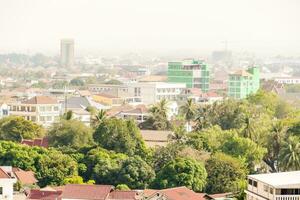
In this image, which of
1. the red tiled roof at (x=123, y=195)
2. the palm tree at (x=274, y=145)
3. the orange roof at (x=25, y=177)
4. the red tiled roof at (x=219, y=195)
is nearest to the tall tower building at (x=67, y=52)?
the palm tree at (x=274, y=145)

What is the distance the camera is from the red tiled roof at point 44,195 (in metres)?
29.4

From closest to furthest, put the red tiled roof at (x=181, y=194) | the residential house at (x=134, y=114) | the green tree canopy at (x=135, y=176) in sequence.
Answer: the red tiled roof at (x=181, y=194) → the green tree canopy at (x=135, y=176) → the residential house at (x=134, y=114)

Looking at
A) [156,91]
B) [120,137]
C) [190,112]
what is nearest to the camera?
[120,137]

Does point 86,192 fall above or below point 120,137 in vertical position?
below

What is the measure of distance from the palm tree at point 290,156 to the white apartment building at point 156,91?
36.9 m

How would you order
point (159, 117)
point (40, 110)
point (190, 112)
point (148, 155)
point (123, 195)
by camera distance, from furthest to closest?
point (40, 110), point (190, 112), point (159, 117), point (148, 155), point (123, 195)

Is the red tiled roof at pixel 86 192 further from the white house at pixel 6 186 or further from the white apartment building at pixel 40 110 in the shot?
the white apartment building at pixel 40 110

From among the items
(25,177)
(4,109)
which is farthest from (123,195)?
(4,109)

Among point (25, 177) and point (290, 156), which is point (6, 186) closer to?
point (25, 177)

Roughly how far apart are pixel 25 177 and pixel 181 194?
20.9ft

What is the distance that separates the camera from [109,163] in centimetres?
3381

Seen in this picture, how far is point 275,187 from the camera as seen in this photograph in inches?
825

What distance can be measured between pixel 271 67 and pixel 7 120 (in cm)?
11609

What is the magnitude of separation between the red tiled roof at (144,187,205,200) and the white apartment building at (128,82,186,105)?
42287 millimetres
